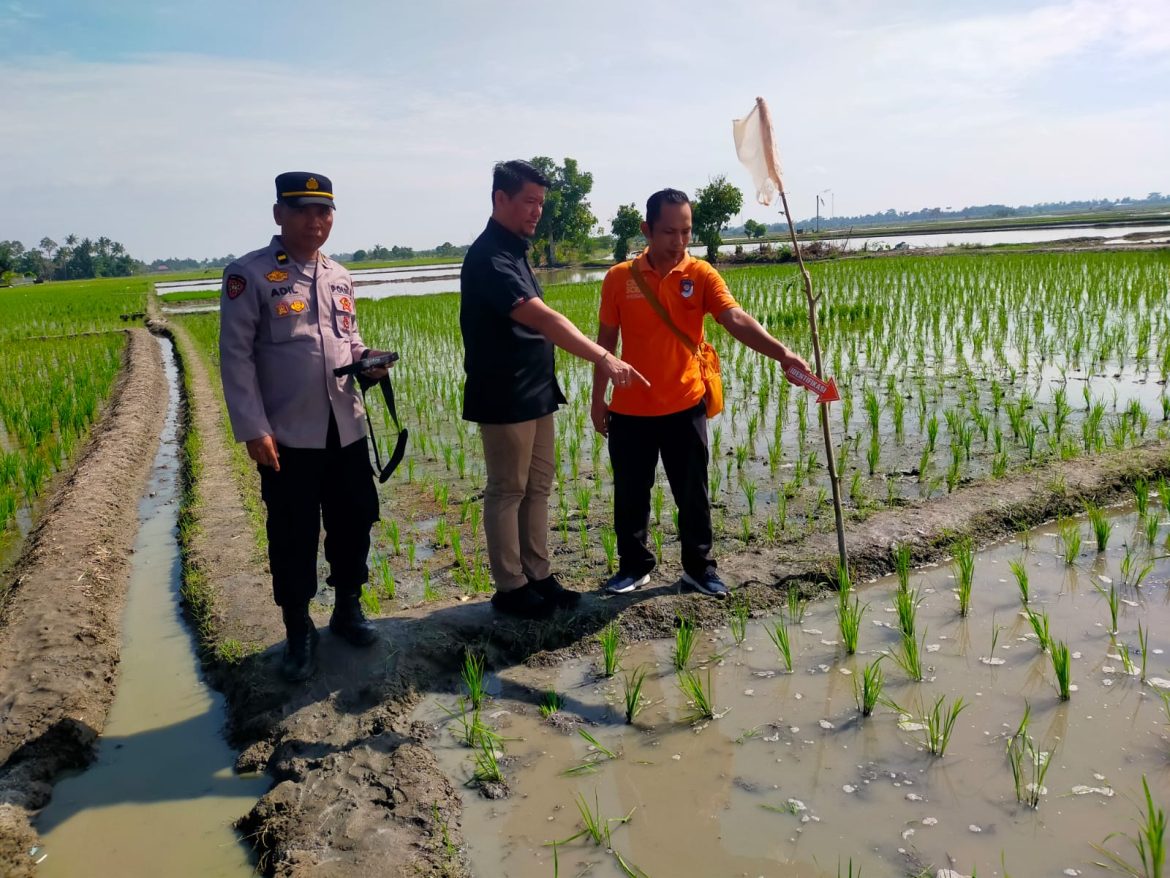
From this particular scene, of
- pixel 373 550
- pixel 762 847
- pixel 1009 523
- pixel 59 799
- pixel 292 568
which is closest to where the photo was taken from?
pixel 762 847

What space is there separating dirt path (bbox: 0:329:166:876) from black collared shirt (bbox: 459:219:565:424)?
159 cm

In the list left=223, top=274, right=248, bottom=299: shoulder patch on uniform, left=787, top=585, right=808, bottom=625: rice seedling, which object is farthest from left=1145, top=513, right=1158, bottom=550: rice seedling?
left=223, top=274, right=248, bottom=299: shoulder patch on uniform

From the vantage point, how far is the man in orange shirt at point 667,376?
2.93m

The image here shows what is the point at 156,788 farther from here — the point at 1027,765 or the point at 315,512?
the point at 1027,765

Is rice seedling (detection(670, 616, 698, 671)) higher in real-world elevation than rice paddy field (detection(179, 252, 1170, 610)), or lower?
lower

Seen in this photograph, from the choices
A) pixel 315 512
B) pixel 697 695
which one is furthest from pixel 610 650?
pixel 315 512

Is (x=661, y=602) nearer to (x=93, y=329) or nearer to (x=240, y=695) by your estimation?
(x=240, y=695)

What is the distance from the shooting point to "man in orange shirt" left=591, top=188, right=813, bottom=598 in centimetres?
293

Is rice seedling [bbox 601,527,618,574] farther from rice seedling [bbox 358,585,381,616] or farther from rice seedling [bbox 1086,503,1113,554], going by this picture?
rice seedling [bbox 1086,503,1113,554]

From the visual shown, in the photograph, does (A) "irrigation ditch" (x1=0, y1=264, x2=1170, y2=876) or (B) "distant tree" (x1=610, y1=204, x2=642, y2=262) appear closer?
(A) "irrigation ditch" (x1=0, y1=264, x2=1170, y2=876)

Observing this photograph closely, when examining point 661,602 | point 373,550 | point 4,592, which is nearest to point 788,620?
point 661,602

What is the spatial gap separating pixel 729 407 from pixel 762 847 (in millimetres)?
5007

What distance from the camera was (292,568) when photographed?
8.45ft

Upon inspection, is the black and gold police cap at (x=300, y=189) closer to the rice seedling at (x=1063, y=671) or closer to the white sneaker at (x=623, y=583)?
the white sneaker at (x=623, y=583)
